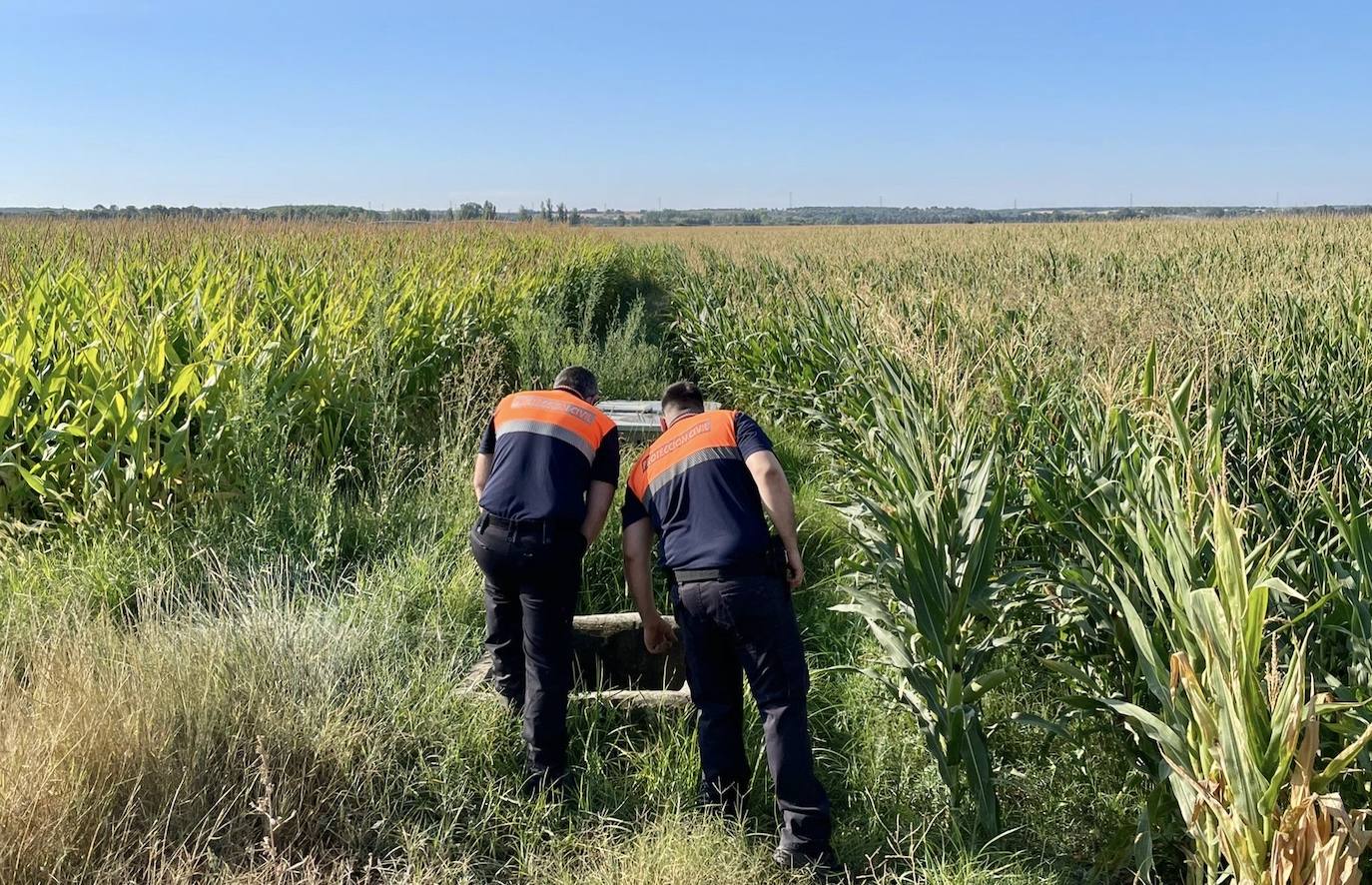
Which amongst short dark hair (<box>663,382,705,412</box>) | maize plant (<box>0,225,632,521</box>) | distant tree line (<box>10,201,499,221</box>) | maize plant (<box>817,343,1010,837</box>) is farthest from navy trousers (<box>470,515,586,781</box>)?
distant tree line (<box>10,201,499,221</box>)

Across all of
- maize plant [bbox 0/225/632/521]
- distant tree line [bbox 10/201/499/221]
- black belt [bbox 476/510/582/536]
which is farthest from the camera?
distant tree line [bbox 10/201/499/221]

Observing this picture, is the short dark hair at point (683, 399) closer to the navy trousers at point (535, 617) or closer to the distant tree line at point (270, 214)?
the navy trousers at point (535, 617)

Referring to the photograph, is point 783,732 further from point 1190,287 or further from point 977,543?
point 1190,287

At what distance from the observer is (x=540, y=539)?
4066 millimetres

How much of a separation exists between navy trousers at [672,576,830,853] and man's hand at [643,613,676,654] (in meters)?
0.33

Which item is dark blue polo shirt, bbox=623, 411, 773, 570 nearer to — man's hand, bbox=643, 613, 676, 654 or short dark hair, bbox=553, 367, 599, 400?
man's hand, bbox=643, 613, 676, 654

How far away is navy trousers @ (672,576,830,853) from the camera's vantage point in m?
3.53

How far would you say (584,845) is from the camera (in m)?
3.41

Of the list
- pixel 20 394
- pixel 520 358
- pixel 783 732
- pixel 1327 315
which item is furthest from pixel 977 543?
pixel 520 358

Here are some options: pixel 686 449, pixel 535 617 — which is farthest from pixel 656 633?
pixel 686 449

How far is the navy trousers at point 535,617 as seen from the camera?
3.93 meters

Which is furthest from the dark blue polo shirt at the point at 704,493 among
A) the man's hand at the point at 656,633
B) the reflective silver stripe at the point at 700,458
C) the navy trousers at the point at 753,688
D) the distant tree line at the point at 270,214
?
the distant tree line at the point at 270,214

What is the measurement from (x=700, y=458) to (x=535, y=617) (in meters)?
1.03

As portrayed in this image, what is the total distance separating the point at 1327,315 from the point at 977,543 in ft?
17.1
